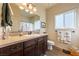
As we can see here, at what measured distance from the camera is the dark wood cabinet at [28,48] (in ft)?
3.97

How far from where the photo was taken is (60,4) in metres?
1.54

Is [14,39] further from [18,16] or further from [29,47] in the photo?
[18,16]

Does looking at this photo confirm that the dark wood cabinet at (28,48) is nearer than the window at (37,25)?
Yes

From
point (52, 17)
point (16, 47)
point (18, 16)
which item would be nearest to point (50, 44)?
point (52, 17)

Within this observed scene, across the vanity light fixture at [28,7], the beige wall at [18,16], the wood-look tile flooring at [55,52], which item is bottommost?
the wood-look tile flooring at [55,52]

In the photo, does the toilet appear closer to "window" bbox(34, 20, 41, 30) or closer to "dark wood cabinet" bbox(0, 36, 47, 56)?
"dark wood cabinet" bbox(0, 36, 47, 56)

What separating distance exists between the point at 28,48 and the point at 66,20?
73 centimetres

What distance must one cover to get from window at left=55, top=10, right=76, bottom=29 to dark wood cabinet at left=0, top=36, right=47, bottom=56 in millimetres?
316

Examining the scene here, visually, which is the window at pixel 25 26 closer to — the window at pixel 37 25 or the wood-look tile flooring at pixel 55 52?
the window at pixel 37 25

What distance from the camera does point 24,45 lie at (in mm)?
1478

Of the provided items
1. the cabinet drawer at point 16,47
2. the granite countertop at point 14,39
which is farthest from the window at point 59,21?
the cabinet drawer at point 16,47

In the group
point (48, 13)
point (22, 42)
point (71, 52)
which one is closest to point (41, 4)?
point (48, 13)

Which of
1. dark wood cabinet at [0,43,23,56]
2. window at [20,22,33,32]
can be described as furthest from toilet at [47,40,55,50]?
dark wood cabinet at [0,43,23,56]

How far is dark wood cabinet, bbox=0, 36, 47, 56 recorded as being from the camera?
1.21 meters
